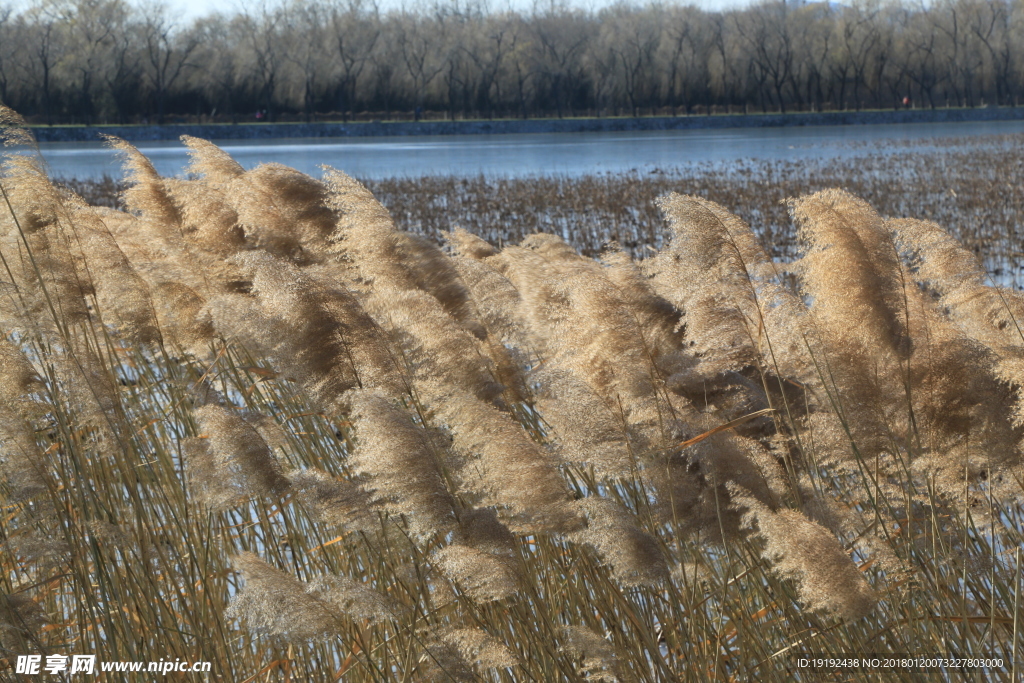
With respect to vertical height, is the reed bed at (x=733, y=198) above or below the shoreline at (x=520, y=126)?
below

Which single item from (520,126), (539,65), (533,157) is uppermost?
(539,65)

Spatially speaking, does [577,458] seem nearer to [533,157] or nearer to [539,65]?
[533,157]

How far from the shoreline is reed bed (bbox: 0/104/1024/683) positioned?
5787cm

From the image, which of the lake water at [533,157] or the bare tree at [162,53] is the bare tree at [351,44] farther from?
the lake water at [533,157]

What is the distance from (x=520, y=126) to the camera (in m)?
65.1

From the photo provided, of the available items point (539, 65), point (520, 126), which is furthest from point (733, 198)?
point (539, 65)

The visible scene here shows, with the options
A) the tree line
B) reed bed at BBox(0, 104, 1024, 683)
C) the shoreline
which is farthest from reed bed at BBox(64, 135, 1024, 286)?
the tree line

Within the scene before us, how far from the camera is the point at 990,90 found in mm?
71938

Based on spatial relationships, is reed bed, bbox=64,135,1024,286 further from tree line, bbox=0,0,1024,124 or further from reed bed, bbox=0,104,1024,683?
tree line, bbox=0,0,1024,124

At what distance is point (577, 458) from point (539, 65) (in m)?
77.4

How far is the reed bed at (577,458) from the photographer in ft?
5.97

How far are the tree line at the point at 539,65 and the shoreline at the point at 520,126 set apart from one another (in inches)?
407

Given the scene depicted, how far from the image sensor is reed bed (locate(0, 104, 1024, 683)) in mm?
1819

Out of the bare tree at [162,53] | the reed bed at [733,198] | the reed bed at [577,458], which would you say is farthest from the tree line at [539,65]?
the reed bed at [577,458]
